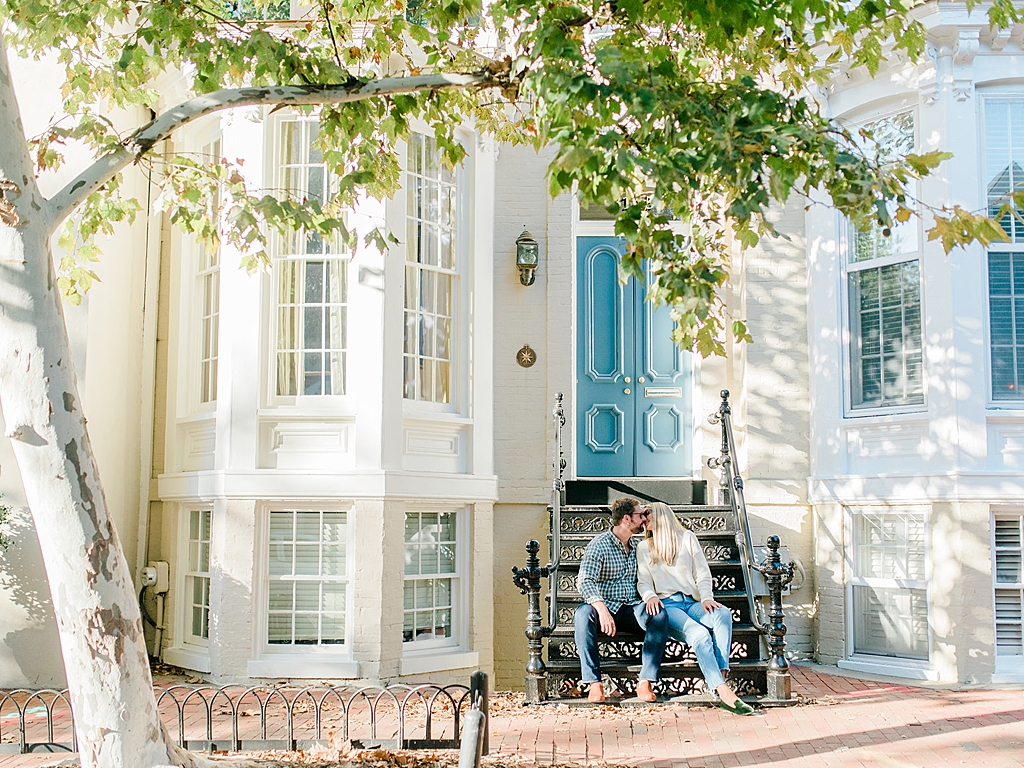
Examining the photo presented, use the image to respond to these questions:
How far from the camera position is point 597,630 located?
8180mm

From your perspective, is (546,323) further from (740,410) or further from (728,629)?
(728,629)

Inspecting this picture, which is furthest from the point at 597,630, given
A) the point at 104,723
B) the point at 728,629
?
the point at 104,723

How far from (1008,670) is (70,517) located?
803 cm

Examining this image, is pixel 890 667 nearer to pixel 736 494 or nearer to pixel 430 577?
pixel 736 494

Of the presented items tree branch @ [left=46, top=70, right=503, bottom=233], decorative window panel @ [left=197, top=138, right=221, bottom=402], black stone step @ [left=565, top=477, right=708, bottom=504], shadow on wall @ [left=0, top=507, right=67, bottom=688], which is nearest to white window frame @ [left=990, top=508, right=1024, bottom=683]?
black stone step @ [left=565, top=477, right=708, bottom=504]

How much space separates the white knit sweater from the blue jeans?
71 mm

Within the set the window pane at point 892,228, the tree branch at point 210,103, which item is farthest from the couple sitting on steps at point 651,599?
the window pane at point 892,228

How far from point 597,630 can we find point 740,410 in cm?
382

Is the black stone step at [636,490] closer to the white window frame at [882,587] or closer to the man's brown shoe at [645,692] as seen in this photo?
the white window frame at [882,587]

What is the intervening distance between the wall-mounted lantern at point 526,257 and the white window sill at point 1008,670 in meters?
5.65

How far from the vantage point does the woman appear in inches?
307

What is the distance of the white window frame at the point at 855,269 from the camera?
33.2 feet

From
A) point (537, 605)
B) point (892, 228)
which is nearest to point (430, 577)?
point (537, 605)

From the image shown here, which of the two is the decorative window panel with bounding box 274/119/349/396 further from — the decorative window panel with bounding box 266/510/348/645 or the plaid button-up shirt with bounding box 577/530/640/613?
the plaid button-up shirt with bounding box 577/530/640/613
